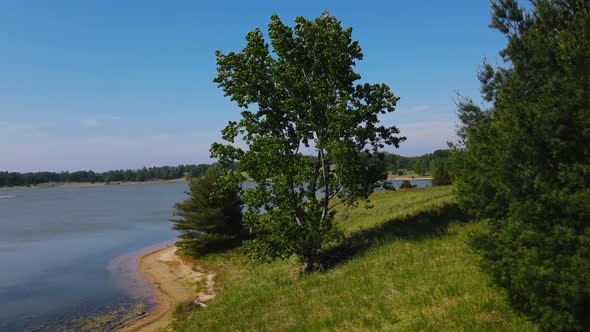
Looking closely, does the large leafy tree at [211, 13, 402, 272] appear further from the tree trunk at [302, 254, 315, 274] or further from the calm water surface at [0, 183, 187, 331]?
the calm water surface at [0, 183, 187, 331]

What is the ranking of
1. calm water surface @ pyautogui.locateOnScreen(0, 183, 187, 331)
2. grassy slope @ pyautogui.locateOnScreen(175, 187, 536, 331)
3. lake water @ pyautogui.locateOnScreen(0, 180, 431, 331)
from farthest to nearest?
calm water surface @ pyautogui.locateOnScreen(0, 183, 187, 331)
lake water @ pyautogui.locateOnScreen(0, 180, 431, 331)
grassy slope @ pyautogui.locateOnScreen(175, 187, 536, 331)

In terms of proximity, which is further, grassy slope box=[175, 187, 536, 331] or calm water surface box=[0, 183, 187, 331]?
calm water surface box=[0, 183, 187, 331]

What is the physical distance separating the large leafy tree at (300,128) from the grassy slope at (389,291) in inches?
86.4

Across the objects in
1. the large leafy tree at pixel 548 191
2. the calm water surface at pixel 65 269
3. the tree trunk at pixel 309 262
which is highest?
the large leafy tree at pixel 548 191

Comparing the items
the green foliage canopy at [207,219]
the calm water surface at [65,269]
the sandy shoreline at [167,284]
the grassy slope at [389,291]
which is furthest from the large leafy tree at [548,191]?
the green foliage canopy at [207,219]

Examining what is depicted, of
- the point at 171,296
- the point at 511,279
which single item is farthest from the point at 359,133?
the point at 171,296

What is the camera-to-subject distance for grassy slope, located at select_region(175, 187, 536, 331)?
8656 millimetres

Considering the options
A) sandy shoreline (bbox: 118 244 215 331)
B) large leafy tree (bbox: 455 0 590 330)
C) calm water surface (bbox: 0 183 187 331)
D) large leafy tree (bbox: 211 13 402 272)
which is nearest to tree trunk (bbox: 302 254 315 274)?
large leafy tree (bbox: 211 13 402 272)

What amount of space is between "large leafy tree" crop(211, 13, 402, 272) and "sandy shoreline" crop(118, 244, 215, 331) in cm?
700

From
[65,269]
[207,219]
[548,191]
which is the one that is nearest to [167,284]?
[207,219]

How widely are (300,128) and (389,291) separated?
28.8 feet

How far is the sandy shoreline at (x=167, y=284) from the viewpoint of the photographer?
20.7m

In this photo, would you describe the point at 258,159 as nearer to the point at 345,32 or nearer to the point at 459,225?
the point at 345,32

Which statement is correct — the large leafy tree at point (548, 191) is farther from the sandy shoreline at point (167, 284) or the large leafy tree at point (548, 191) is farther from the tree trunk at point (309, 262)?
the sandy shoreline at point (167, 284)
